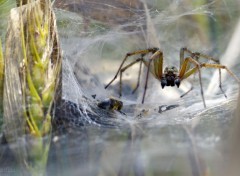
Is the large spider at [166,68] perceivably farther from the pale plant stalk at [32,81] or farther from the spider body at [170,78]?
the pale plant stalk at [32,81]

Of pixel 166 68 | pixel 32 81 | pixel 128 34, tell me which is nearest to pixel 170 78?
pixel 166 68

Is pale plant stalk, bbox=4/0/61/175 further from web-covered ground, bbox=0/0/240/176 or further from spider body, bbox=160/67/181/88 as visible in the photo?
spider body, bbox=160/67/181/88

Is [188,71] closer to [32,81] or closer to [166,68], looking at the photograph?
[166,68]

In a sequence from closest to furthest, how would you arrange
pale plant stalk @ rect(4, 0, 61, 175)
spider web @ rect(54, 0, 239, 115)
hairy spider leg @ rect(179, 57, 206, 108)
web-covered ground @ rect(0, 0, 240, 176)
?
A: web-covered ground @ rect(0, 0, 240, 176) < pale plant stalk @ rect(4, 0, 61, 175) < hairy spider leg @ rect(179, 57, 206, 108) < spider web @ rect(54, 0, 239, 115)

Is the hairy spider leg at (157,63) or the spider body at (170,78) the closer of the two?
the hairy spider leg at (157,63)

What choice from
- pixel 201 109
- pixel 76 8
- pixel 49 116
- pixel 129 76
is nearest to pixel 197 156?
pixel 49 116

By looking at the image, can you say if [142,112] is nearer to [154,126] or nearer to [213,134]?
[154,126]

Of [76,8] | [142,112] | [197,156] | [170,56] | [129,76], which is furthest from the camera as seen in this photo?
[170,56]

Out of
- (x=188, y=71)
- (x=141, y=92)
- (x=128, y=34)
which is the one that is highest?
(x=128, y=34)

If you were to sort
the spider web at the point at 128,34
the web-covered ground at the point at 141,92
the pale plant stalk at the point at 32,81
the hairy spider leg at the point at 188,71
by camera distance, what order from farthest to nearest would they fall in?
the spider web at the point at 128,34
the hairy spider leg at the point at 188,71
the pale plant stalk at the point at 32,81
the web-covered ground at the point at 141,92

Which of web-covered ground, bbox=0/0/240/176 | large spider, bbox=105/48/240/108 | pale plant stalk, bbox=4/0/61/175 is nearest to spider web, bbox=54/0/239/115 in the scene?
web-covered ground, bbox=0/0/240/176

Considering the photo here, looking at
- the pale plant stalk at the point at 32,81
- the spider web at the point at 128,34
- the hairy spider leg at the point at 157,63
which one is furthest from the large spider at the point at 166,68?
the pale plant stalk at the point at 32,81
